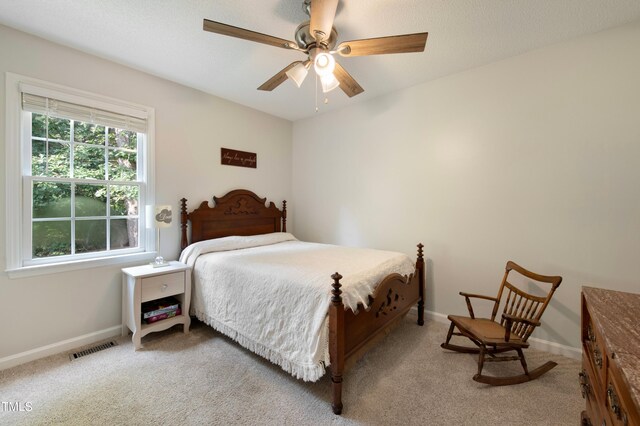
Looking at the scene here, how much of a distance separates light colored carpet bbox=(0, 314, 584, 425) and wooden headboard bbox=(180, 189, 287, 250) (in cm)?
127

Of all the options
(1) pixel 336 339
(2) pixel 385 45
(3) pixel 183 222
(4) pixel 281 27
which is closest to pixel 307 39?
(4) pixel 281 27

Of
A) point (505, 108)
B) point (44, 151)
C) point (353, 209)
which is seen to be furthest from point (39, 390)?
point (505, 108)

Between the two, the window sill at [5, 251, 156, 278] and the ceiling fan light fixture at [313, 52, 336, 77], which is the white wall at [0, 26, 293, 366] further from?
the ceiling fan light fixture at [313, 52, 336, 77]

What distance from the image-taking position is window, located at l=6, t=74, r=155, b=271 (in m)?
2.11

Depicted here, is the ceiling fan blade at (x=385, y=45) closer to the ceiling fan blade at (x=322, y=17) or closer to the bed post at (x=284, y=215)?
the ceiling fan blade at (x=322, y=17)

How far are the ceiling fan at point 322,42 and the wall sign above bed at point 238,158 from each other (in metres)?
1.77

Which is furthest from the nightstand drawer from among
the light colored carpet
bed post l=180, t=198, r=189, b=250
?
bed post l=180, t=198, r=189, b=250

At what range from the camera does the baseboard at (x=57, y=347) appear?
204cm

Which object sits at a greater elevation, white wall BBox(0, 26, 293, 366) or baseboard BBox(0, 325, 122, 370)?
white wall BBox(0, 26, 293, 366)

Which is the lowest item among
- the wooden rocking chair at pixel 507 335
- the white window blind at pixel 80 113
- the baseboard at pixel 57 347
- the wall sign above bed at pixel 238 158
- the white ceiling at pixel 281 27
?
A: the baseboard at pixel 57 347

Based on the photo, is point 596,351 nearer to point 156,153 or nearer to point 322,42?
point 322,42

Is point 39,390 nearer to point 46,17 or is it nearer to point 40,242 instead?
point 40,242

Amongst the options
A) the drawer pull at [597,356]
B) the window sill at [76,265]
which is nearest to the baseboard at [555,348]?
the drawer pull at [597,356]

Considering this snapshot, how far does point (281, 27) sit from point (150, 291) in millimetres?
2410
